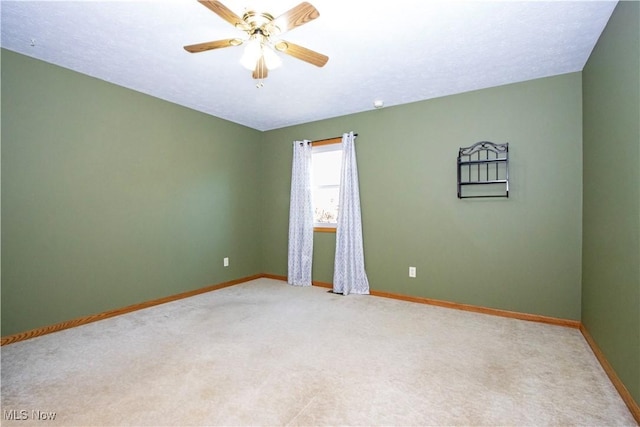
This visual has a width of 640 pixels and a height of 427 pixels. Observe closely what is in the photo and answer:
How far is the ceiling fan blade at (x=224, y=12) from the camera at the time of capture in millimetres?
1663

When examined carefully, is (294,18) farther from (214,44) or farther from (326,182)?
(326,182)

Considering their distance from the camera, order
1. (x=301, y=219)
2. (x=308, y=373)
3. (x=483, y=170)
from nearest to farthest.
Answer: (x=308, y=373) → (x=483, y=170) → (x=301, y=219)

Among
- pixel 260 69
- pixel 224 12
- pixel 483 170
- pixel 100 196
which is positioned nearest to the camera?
pixel 224 12

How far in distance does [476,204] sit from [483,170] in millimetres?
382

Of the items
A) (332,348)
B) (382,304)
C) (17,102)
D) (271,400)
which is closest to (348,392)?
(271,400)

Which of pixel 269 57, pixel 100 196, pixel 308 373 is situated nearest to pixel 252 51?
pixel 269 57

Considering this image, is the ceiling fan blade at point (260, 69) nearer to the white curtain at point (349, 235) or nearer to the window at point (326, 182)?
the white curtain at point (349, 235)

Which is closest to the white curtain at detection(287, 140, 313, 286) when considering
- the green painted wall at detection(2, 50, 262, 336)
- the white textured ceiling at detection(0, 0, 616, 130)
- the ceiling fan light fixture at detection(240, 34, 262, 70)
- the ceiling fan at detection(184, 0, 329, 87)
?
the green painted wall at detection(2, 50, 262, 336)

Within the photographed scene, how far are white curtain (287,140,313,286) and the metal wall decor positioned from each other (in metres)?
2.10

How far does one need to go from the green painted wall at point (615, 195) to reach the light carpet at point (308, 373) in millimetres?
314

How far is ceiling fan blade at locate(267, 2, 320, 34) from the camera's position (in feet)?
5.57

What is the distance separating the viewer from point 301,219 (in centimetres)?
467

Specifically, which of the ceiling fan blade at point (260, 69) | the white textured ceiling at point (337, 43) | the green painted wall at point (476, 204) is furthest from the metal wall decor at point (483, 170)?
the ceiling fan blade at point (260, 69)

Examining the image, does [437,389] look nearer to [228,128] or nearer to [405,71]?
[405,71]
